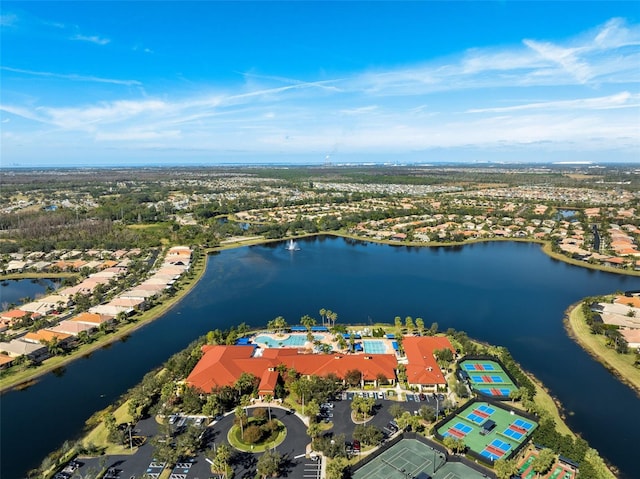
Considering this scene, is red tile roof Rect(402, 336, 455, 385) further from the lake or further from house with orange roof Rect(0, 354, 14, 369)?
house with orange roof Rect(0, 354, 14, 369)

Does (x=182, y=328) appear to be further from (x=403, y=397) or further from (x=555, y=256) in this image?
(x=555, y=256)

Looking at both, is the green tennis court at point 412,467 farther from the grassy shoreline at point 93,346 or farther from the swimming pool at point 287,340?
the grassy shoreline at point 93,346

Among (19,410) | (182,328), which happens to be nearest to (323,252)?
(182,328)

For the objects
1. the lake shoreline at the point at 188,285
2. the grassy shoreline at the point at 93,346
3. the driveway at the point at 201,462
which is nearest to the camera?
the driveway at the point at 201,462

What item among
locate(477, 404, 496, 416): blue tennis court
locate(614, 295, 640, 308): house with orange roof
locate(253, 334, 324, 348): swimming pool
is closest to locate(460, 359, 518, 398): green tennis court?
locate(477, 404, 496, 416): blue tennis court

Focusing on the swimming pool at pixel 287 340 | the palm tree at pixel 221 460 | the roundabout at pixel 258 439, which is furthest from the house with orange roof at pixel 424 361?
the palm tree at pixel 221 460

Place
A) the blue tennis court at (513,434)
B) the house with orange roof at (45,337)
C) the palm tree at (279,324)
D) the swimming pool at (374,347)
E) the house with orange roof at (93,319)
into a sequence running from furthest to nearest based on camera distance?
the house with orange roof at (93,319), the palm tree at (279,324), the house with orange roof at (45,337), the swimming pool at (374,347), the blue tennis court at (513,434)

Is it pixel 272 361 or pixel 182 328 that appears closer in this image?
pixel 272 361
